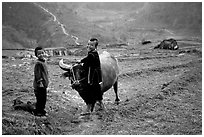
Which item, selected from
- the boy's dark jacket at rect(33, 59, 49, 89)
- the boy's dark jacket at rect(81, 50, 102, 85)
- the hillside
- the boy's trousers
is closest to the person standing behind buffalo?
the boy's dark jacket at rect(81, 50, 102, 85)

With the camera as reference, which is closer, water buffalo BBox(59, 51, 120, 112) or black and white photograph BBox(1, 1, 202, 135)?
black and white photograph BBox(1, 1, 202, 135)

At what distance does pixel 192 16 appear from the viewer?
55625 mm

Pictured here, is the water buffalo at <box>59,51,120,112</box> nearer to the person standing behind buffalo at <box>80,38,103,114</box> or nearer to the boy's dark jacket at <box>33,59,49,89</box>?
the person standing behind buffalo at <box>80,38,103,114</box>

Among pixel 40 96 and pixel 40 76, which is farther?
pixel 40 96

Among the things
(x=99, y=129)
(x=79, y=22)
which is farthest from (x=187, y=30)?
(x=99, y=129)

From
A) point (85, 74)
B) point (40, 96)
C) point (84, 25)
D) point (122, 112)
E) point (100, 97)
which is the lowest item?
point (122, 112)

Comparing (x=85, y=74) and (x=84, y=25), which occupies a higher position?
(x=84, y=25)

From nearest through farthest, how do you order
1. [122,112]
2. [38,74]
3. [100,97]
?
[38,74]
[100,97]
[122,112]

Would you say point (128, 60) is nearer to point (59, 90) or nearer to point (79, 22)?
point (59, 90)

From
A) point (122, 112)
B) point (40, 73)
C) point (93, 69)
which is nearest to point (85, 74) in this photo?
point (93, 69)

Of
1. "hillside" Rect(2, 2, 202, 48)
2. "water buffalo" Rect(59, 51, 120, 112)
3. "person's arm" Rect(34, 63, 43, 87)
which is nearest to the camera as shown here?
"person's arm" Rect(34, 63, 43, 87)

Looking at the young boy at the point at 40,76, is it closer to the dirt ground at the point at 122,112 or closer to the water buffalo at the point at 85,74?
the dirt ground at the point at 122,112

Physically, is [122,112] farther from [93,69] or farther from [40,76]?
[40,76]

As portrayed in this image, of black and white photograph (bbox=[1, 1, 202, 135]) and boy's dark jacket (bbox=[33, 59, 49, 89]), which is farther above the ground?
boy's dark jacket (bbox=[33, 59, 49, 89])
